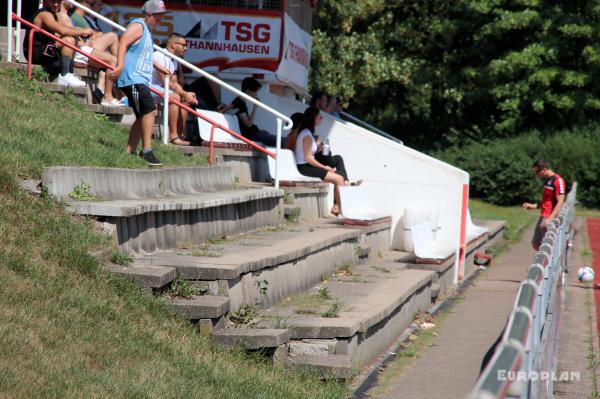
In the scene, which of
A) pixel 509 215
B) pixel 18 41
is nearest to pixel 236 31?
pixel 18 41

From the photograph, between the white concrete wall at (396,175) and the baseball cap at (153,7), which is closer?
the baseball cap at (153,7)

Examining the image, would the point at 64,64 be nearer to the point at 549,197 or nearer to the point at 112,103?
the point at 112,103

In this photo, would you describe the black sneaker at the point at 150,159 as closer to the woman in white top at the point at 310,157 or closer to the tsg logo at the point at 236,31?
the woman in white top at the point at 310,157

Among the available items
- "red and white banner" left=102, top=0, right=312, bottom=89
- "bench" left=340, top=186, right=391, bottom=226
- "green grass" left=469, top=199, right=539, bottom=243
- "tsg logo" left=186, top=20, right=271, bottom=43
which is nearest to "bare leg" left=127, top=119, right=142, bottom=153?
"bench" left=340, top=186, right=391, bottom=226

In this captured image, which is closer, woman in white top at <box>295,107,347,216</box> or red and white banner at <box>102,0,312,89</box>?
woman in white top at <box>295,107,347,216</box>

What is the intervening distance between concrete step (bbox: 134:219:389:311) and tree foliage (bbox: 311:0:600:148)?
2135cm

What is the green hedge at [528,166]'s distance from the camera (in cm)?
3356

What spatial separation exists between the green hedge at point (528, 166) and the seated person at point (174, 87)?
2091 cm

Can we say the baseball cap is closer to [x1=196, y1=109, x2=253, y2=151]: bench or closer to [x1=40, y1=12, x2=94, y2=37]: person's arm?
[x1=40, y1=12, x2=94, y2=37]: person's arm

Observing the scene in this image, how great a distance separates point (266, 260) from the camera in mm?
9148

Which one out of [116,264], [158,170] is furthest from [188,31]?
[116,264]

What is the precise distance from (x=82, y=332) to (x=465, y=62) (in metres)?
34.9

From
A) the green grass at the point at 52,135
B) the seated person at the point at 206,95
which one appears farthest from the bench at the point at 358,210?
the green grass at the point at 52,135

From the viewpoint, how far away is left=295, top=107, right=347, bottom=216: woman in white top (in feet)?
50.6
